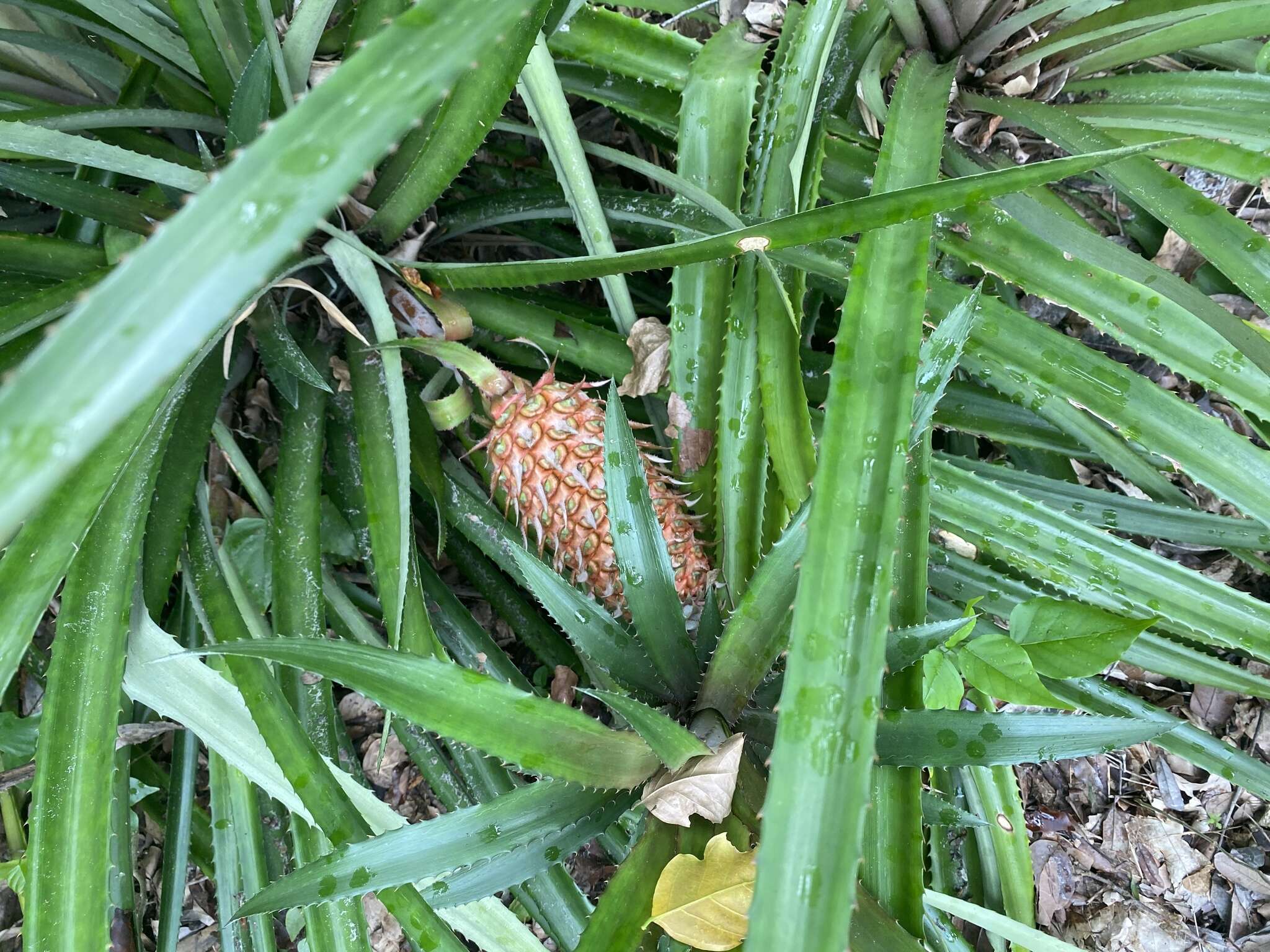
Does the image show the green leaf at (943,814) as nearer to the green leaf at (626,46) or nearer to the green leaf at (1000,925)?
the green leaf at (1000,925)

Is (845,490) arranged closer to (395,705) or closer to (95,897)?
(395,705)

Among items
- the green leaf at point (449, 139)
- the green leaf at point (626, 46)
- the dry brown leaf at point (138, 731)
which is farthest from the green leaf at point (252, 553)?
the green leaf at point (626, 46)

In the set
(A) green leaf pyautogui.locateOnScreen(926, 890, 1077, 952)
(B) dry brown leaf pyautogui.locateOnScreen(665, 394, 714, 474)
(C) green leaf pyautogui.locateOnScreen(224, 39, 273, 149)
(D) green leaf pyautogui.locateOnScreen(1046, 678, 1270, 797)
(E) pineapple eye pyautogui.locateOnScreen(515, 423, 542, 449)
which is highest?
(C) green leaf pyautogui.locateOnScreen(224, 39, 273, 149)

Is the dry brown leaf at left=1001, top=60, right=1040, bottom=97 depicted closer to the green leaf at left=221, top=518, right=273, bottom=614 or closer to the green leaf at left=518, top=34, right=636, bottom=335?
the green leaf at left=518, top=34, right=636, bottom=335

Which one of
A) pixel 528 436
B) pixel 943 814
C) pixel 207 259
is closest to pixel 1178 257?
pixel 943 814

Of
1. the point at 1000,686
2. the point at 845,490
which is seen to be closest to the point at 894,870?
the point at 1000,686

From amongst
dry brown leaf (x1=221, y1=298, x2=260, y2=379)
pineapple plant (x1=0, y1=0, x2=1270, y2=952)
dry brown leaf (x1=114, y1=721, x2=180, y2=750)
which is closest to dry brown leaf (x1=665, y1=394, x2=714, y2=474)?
pineapple plant (x1=0, y1=0, x2=1270, y2=952)
